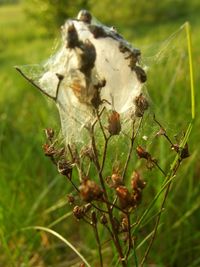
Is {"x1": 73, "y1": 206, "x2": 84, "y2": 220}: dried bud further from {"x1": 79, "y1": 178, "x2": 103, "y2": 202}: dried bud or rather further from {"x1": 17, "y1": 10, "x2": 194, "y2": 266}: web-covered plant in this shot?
{"x1": 79, "y1": 178, "x2": 103, "y2": 202}: dried bud

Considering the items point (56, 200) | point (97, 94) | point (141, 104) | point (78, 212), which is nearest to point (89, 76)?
point (97, 94)

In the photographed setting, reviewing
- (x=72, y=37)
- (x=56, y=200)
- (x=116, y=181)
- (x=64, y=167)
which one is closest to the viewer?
(x=72, y=37)

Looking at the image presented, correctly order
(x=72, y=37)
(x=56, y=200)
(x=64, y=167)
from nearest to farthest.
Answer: (x=72, y=37) < (x=64, y=167) < (x=56, y=200)

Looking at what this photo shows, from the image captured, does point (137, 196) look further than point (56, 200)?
No

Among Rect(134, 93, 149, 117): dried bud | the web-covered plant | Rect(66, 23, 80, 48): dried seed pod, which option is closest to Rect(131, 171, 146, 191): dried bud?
the web-covered plant

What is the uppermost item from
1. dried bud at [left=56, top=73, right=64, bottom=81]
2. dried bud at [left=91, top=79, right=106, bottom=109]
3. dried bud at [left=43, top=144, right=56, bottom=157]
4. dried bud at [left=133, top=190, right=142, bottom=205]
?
dried bud at [left=56, top=73, right=64, bottom=81]

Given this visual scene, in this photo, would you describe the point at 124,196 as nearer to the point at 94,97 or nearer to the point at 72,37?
the point at 94,97

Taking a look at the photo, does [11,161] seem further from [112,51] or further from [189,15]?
[189,15]

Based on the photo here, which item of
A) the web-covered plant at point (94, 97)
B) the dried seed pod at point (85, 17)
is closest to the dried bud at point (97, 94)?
the web-covered plant at point (94, 97)
